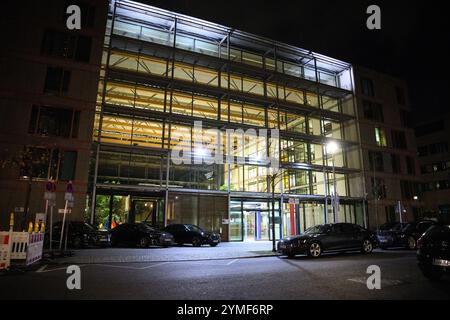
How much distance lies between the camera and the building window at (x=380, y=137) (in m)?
33.1

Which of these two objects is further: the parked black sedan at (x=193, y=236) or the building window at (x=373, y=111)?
the building window at (x=373, y=111)

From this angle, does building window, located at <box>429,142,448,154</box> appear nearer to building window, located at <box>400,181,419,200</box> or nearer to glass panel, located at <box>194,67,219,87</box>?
building window, located at <box>400,181,419,200</box>

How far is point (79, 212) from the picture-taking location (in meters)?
19.3

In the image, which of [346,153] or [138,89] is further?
[346,153]

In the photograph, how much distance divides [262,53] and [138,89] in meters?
13.1

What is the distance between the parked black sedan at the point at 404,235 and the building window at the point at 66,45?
75.9 ft

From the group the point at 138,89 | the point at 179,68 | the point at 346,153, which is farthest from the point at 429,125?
the point at 138,89

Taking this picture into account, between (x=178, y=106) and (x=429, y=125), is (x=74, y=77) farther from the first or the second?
(x=429, y=125)

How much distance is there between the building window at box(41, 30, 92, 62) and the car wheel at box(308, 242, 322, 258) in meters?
19.8

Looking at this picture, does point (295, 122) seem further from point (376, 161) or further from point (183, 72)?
point (183, 72)

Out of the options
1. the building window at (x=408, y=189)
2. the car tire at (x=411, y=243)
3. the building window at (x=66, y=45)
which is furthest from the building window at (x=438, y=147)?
the building window at (x=66, y=45)

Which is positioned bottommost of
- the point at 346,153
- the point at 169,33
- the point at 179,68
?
the point at 346,153

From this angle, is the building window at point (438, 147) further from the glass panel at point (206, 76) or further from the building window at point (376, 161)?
the glass panel at point (206, 76)

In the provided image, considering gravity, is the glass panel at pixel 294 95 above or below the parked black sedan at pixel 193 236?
above
